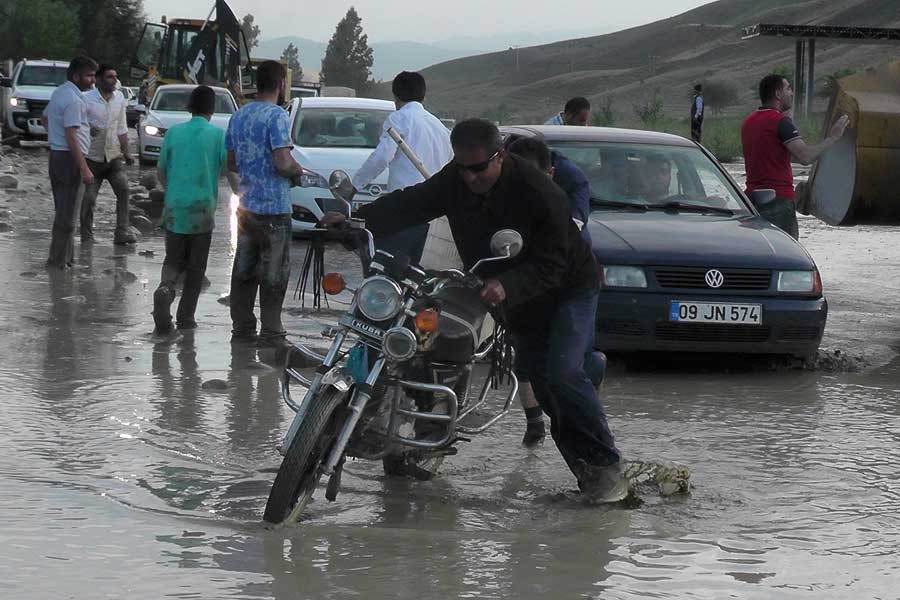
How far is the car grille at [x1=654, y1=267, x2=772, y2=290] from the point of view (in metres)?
9.39

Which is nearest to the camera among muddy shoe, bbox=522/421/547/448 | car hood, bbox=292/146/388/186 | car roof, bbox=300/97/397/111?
muddy shoe, bbox=522/421/547/448

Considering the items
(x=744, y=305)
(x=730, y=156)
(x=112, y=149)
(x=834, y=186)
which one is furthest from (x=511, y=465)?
(x=730, y=156)

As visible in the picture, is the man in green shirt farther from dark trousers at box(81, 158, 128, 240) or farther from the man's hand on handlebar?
the man's hand on handlebar

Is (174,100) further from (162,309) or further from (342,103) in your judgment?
(162,309)

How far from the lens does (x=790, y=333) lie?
9.54 meters

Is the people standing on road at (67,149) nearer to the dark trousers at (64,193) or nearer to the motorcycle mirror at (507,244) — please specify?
the dark trousers at (64,193)

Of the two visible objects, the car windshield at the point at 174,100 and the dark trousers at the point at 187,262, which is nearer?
the dark trousers at the point at 187,262

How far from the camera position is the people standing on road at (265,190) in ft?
31.5

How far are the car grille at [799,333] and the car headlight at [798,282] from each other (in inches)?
8.6

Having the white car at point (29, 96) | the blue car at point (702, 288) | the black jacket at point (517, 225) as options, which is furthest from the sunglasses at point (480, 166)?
the white car at point (29, 96)

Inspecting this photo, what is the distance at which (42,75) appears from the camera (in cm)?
3622

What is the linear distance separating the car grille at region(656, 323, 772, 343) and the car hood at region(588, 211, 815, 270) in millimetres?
375

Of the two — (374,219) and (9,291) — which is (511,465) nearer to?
(374,219)

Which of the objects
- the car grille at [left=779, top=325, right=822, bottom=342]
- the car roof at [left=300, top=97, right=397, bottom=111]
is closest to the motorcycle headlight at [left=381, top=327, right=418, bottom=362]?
the car grille at [left=779, top=325, right=822, bottom=342]
